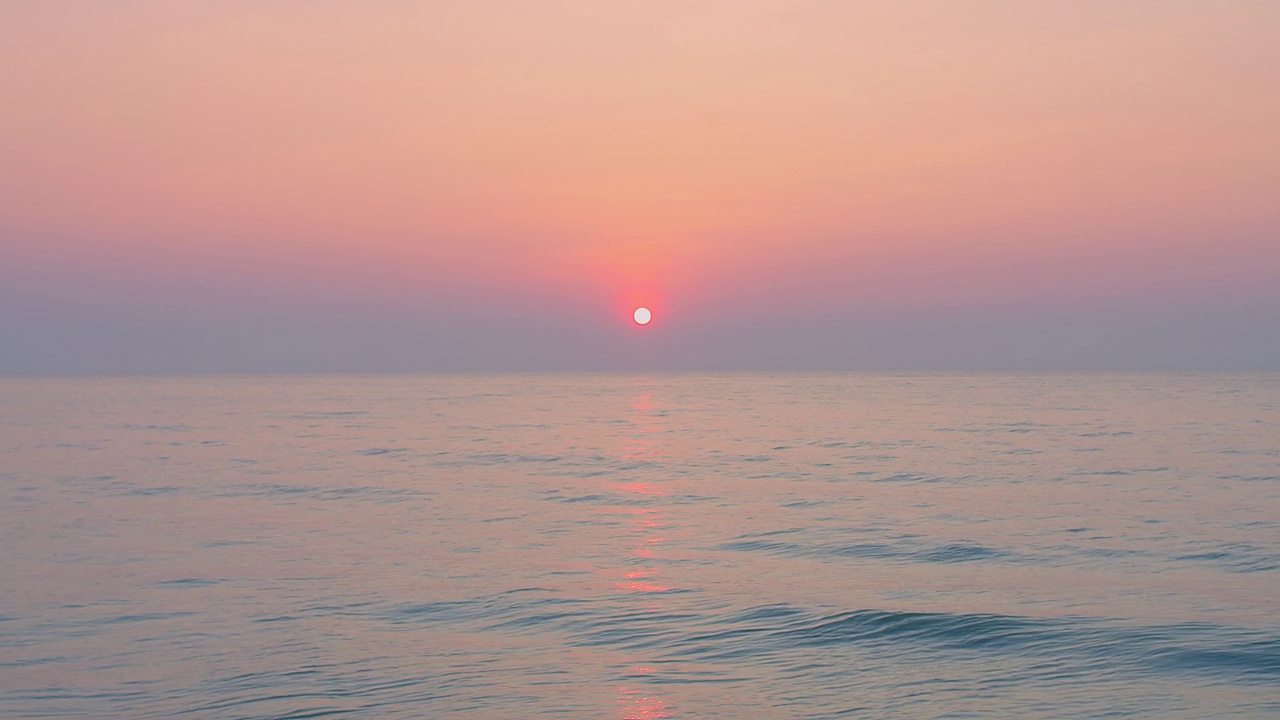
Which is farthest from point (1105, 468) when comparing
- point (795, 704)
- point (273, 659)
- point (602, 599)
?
point (273, 659)

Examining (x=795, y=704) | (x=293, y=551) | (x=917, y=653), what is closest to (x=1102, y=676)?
(x=917, y=653)

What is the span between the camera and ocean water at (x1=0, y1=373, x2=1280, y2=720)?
1346cm

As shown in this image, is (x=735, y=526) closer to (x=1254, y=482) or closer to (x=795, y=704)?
(x=795, y=704)

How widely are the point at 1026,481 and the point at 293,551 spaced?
24.4 metres

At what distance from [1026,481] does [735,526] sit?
13.9 meters

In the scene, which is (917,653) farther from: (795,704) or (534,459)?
(534,459)

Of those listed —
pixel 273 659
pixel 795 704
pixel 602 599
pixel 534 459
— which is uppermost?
pixel 534 459

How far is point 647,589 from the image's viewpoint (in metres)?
19.7

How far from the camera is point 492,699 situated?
42.9 feet

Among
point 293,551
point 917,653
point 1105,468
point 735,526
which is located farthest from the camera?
point 1105,468

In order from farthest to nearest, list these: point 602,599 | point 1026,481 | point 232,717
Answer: point 1026,481
point 602,599
point 232,717

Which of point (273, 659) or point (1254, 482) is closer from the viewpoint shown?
point (273, 659)

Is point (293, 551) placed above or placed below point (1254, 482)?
below

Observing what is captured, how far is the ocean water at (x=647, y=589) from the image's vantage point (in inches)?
Result: 530
